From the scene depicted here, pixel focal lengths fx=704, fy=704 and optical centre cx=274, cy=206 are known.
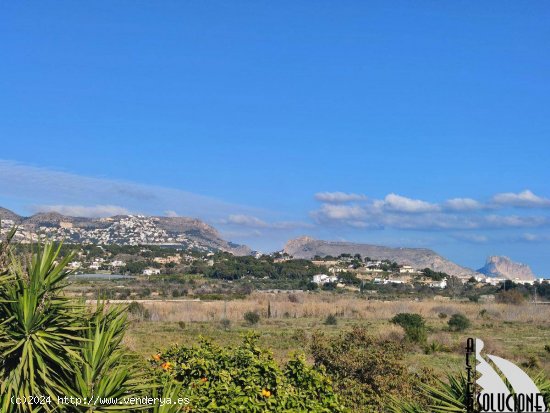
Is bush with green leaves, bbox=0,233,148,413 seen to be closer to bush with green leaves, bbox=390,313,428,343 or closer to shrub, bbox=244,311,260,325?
bush with green leaves, bbox=390,313,428,343

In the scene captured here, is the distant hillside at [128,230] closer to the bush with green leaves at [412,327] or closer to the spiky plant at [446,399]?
the bush with green leaves at [412,327]

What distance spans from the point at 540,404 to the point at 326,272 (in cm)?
10078

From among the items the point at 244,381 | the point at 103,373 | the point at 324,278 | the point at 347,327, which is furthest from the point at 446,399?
the point at 324,278

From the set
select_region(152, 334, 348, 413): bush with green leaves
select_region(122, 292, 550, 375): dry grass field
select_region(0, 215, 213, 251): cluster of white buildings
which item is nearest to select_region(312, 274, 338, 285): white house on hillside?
select_region(122, 292, 550, 375): dry grass field

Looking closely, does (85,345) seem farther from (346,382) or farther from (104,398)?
(346,382)

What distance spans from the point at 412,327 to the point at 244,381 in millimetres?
24785

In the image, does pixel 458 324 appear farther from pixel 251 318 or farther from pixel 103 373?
pixel 103 373

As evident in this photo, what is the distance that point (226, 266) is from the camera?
98.1 metres

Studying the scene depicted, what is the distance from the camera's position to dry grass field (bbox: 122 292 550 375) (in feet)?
84.7

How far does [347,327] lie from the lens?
3775 cm

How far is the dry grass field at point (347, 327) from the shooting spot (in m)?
25.8

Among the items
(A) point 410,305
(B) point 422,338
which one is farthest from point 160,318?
(A) point 410,305

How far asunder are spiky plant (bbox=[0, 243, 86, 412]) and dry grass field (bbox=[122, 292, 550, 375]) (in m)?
13.0

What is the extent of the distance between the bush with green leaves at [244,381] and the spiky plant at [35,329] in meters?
1.29
